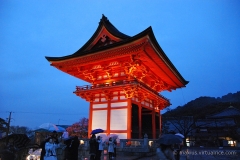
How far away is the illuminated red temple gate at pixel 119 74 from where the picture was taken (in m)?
17.1

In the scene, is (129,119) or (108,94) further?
(108,94)

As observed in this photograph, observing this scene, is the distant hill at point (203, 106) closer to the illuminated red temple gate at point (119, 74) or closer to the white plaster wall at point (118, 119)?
the illuminated red temple gate at point (119, 74)

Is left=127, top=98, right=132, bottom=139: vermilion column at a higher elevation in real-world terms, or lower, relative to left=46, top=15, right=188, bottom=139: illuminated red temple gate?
lower

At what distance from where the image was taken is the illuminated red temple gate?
17.1 meters

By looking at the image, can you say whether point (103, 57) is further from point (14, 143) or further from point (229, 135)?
point (229, 135)

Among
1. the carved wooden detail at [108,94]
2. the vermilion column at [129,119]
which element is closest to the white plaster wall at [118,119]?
the vermilion column at [129,119]

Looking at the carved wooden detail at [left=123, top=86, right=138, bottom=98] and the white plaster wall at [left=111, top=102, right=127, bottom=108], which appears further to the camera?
the white plaster wall at [left=111, top=102, right=127, bottom=108]

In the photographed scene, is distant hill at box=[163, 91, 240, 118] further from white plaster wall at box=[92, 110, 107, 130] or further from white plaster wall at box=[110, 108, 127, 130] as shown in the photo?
white plaster wall at box=[110, 108, 127, 130]

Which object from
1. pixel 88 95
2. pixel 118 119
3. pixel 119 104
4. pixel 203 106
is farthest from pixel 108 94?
pixel 203 106

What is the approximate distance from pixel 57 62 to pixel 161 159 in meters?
16.4

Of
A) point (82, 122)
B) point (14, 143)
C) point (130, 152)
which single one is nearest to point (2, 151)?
point (14, 143)

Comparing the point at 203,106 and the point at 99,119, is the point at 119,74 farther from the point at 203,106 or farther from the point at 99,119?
the point at 203,106

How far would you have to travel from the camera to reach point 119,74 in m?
19.9

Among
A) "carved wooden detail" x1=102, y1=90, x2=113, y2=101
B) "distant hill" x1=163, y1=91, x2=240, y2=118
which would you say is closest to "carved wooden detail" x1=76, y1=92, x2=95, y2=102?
"carved wooden detail" x1=102, y1=90, x2=113, y2=101
